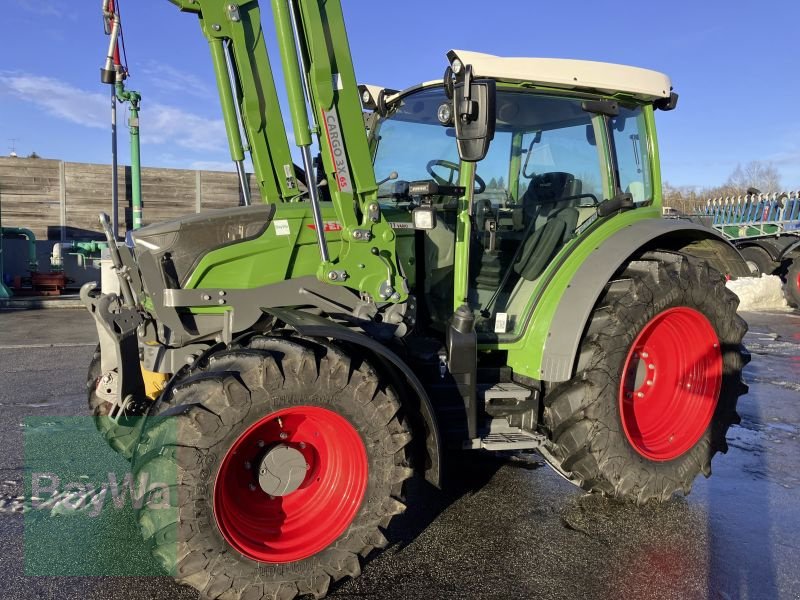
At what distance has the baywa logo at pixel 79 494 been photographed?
11.5 feet

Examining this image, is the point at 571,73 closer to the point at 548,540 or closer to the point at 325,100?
the point at 325,100

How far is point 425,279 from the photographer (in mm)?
3785

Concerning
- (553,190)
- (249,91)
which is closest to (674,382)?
(553,190)

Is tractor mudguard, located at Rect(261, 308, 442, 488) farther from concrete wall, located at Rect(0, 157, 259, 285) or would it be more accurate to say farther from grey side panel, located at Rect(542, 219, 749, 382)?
concrete wall, located at Rect(0, 157, 259, 285)

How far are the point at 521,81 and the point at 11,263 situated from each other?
571 inches

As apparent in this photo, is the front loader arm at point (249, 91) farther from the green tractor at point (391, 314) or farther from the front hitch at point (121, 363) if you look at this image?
→ the front hitch at point (121, 363)

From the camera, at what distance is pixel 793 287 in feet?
45.2

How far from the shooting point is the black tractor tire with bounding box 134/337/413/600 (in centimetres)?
251

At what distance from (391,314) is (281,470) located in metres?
0.97

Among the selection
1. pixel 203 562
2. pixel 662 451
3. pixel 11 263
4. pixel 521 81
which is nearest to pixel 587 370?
pixel 662 451

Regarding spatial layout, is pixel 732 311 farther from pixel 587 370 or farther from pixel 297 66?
pixel 297 66

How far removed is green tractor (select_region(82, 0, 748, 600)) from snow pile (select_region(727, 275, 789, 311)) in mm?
10946

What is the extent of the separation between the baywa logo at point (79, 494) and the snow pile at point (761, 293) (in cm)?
1347

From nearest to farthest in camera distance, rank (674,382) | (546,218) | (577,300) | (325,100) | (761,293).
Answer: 1. (325,100)
2. (577,300)
3. (546,218)
4. (674,382)
5. (761,293)
